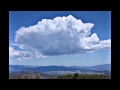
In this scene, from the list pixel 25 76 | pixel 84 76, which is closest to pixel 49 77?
pixel 25 76

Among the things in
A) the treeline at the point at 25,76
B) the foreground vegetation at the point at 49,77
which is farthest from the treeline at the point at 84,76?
the treeline at the point at 25,76

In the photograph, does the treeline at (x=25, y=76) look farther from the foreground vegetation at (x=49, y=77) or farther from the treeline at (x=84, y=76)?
the treeline at (x=84, y=76)

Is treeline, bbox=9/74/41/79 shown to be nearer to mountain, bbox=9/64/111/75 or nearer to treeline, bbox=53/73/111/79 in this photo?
mountain, bbox=9/64/111/75

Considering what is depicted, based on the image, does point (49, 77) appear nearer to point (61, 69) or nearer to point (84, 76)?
point (61, 69)

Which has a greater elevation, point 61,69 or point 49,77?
point 61,69

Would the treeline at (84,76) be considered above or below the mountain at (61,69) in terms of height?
below

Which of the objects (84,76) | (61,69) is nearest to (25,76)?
(61,69)

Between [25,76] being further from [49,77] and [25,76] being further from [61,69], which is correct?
[61,69]

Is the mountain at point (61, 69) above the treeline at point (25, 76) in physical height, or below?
above

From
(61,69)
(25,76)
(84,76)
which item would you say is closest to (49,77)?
(61,69)

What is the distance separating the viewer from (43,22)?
10.9 ft
